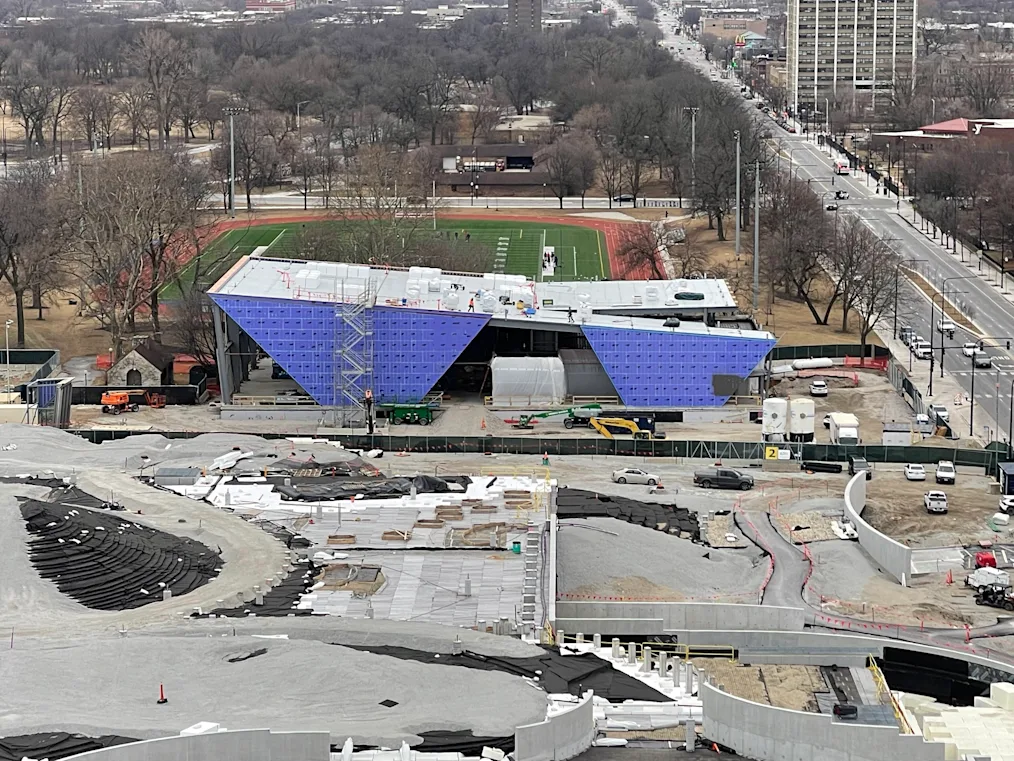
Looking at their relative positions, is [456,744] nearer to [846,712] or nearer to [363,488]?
[846,712]

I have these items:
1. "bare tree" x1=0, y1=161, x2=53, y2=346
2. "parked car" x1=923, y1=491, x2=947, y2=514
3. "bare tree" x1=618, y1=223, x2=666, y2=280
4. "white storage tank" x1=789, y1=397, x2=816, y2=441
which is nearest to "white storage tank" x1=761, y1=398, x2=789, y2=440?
"white storage tank" x1=789, y1=397, x2=816, y2=441

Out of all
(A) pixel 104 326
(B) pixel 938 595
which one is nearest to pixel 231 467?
(B) pixel 938 595

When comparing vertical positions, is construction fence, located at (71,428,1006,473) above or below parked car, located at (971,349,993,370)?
below

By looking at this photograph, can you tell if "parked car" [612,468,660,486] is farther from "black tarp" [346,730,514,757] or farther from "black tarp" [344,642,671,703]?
"black tarp" [346,730,514,757]

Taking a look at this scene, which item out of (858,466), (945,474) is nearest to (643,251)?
(858,466)

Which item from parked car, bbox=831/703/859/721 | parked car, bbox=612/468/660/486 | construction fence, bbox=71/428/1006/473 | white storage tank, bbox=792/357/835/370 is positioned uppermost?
white storage tank, bbox=792/357/835/370

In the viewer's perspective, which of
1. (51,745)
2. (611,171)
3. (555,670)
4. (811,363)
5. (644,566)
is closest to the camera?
(51,745)
